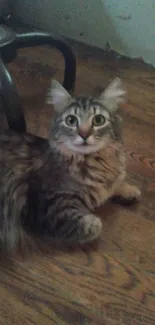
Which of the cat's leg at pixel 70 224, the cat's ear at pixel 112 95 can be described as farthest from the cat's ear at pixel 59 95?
the cat's leg at pixel 70 224

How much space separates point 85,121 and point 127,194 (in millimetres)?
315

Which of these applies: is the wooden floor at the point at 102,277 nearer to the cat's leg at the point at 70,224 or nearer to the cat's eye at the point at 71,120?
the cat's leg at the point at 70,224

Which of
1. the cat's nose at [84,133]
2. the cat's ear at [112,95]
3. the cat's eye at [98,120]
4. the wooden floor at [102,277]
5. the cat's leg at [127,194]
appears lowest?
the wooden floor at [102,277]

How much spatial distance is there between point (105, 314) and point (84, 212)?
279 millimetres

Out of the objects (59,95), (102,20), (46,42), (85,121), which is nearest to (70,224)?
(85,121)

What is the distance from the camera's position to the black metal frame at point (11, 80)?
4.17 ft

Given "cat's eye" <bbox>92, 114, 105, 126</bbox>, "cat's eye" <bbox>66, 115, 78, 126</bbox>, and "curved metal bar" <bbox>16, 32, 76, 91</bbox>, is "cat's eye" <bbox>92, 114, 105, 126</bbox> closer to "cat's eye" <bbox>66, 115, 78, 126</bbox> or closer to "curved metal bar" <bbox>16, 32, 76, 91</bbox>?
"cat's eye" <bbox>66, 115, 78, 126</bbox>

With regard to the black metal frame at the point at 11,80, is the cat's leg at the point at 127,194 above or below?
below

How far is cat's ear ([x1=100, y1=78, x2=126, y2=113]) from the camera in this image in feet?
3.80

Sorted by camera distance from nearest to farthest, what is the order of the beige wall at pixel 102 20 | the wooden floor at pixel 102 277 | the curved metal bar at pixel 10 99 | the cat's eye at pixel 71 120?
1. the wooden floor at pixel 102 277
2. the cat's eye at pixel 71 120
3. the curved metal bar at pixel 10 99
4. the beige wall at pixel 102 20

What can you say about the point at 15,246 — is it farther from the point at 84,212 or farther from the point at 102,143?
the point at 102,143

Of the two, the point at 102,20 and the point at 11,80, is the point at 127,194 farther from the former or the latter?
the point at 102,20

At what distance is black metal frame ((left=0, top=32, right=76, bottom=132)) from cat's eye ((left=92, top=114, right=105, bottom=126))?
319 mm

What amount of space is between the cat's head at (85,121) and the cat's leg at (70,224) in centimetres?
16
